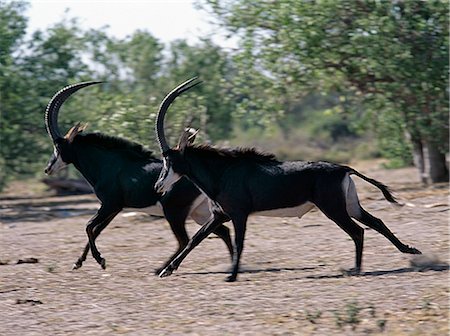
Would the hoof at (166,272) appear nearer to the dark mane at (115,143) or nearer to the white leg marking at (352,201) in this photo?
the dark mane at (115,143)

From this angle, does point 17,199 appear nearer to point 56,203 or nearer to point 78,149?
point 56,203

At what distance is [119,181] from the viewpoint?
11203 millimetres

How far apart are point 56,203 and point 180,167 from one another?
13.2m

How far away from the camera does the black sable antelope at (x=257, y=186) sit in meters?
9.89

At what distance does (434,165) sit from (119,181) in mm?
11860

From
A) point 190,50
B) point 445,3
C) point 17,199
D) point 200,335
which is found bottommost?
point 17,199

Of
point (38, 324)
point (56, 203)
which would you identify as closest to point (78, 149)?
point (38, 324)

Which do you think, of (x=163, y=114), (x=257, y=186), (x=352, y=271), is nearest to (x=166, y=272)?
(x=257, y=186)

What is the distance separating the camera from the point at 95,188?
1139 cm

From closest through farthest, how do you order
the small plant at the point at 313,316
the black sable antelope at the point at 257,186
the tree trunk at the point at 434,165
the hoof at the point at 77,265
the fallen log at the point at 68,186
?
the small plant at the point at 313,316 < the black sable antelope at the point at 257,186 < the hoof at the point at 77,265 < the tree trunk at the point at 434,165 < the fallen log at the point at 68,186

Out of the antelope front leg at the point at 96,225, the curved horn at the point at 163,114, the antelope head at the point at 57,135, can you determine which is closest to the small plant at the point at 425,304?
the curved horn at the point at 163,114

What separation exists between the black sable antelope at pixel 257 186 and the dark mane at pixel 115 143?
116 centimetres

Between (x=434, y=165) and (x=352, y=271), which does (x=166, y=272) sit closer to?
(x=352, y=271)

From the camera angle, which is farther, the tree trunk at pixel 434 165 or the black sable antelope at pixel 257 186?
the tree trunk at pixel 434 165
